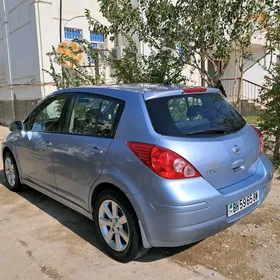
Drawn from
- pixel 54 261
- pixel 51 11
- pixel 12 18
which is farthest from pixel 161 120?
pixel 12 18

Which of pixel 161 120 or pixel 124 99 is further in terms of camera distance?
pixel 124 99

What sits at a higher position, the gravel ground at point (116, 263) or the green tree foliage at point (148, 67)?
the green tree foliage at point (148, 67)

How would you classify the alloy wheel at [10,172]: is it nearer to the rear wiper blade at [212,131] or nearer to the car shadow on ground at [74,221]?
the car shadow on ground at [74,221]

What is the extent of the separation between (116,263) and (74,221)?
1.13 meters

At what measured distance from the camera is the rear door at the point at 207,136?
106 inches

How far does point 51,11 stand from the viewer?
11.0m

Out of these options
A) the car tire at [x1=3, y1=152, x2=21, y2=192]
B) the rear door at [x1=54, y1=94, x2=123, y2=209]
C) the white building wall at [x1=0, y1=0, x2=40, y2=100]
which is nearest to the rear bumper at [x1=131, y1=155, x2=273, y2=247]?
the rear door at [x1=54, y1=94, x2=123, y2=209]

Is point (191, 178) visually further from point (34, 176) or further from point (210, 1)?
point (210, 1)

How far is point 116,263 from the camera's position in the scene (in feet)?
9.95

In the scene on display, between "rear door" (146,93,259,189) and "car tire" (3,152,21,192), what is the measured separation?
9.88ft

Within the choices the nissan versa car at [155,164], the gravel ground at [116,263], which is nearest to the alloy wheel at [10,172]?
the gravel ground at [116,263]

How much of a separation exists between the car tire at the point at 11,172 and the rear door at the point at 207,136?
9.88ft

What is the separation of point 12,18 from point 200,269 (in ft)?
40.5

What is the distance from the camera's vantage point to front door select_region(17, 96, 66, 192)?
153 inches
